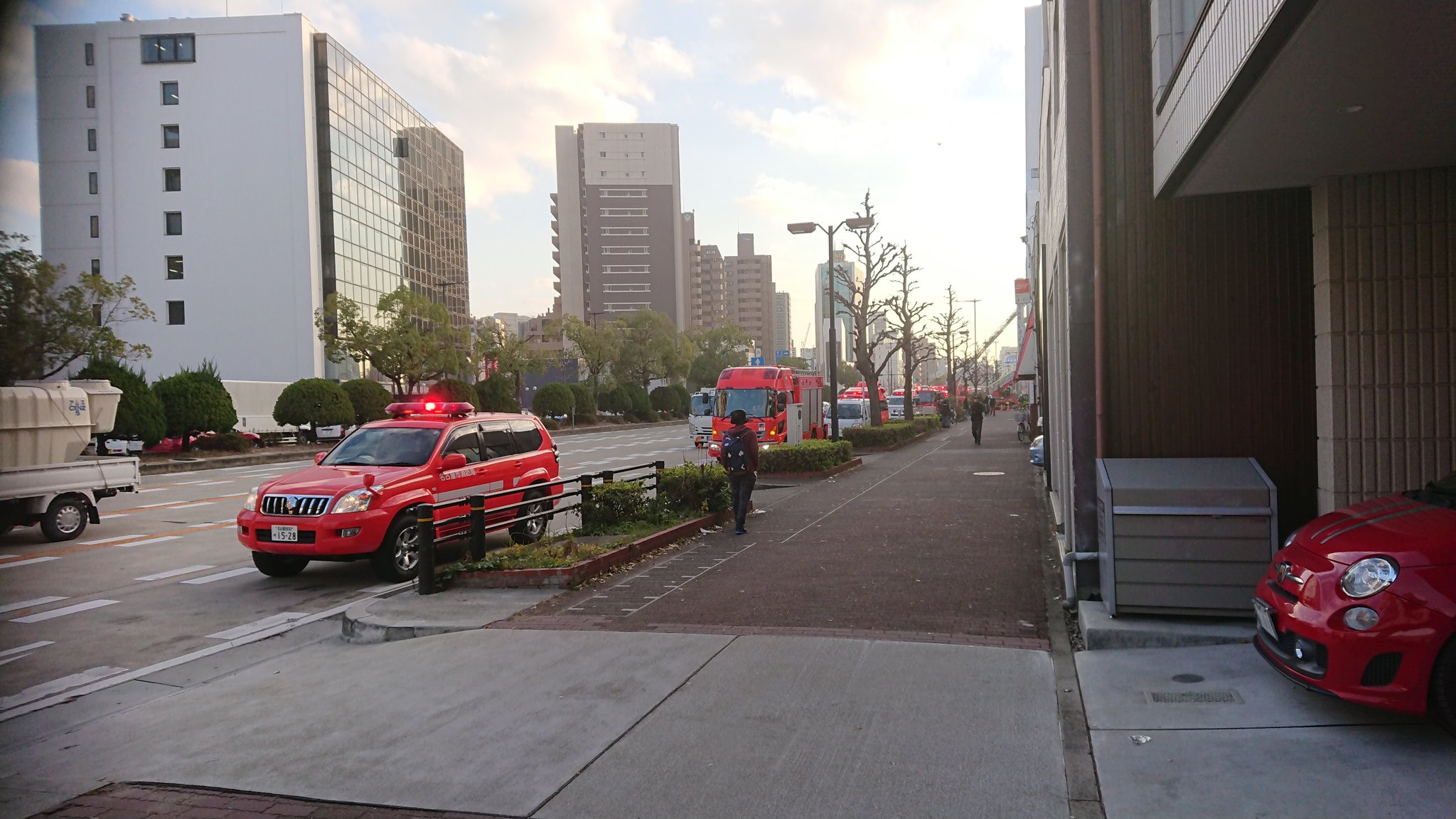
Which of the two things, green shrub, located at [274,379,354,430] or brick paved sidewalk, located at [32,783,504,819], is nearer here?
brick paved sidewalk, located at [32,783,504,819]

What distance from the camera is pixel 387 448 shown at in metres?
11.4

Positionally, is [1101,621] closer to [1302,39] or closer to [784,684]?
[784,684]

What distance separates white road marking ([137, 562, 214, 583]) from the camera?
433 inches

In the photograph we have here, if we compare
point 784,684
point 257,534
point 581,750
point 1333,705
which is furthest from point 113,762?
point 1333,705

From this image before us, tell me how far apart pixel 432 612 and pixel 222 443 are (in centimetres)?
3195

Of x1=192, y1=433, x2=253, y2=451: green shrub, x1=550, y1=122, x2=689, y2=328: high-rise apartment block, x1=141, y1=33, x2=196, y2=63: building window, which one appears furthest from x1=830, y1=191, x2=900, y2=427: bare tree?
x1=550, y1=122, x2=689, y2=328: high-rise apartment block

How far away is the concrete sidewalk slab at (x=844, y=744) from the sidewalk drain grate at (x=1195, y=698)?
56 cm

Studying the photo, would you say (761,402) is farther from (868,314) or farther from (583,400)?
(583,400)

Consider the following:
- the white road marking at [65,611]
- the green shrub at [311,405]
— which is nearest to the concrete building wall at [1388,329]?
the white road marking at [65,611]

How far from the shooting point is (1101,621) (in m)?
6.42

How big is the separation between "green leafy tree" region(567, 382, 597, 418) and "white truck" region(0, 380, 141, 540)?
171 ft

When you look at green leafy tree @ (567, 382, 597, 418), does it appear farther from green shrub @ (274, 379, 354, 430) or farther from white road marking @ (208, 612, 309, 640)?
white road marking @ (208, 612, 309, 640)

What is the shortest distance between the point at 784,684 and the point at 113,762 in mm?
3740

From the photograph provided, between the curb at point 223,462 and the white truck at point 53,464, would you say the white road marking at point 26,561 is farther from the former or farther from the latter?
the curb at point 223,462
